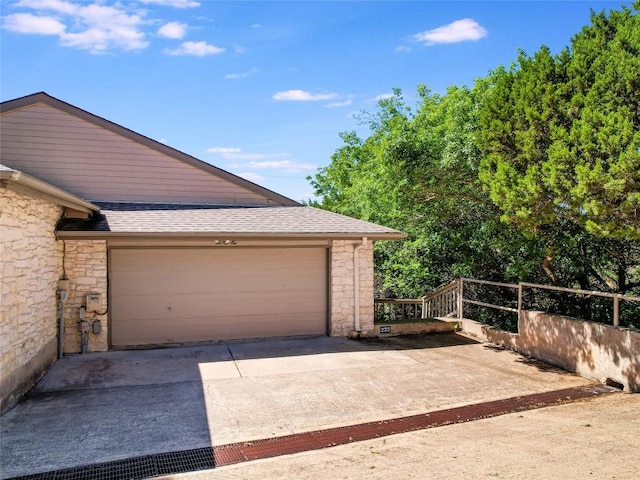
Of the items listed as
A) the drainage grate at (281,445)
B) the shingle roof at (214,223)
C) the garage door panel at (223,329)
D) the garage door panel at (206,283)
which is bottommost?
the drainage grate at (281,445)

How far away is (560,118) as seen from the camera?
6.80 m

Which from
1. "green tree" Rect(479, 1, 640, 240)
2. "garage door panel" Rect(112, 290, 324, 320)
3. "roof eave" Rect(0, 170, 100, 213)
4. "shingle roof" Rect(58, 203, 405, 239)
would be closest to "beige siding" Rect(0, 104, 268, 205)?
"shingle roof" Rect(58, 203, 405, 239)

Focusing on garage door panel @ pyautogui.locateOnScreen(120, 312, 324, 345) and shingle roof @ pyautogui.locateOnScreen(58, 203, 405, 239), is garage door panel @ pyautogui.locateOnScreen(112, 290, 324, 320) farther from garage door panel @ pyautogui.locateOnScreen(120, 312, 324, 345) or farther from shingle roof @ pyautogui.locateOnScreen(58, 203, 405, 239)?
shingle roof @ pyautogui.locateOnScreen(58, 203, 405, 239)

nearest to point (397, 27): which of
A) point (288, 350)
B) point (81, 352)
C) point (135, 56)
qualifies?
point (135, 56)

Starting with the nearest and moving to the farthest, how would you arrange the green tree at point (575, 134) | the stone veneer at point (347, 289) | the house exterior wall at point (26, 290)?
the house exterior wall at point (26, 290)
the green tree at point (575, 134)
the stone veneer at point (347, 289)

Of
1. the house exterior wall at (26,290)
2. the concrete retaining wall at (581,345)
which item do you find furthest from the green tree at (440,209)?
the house exterior wall at (26,290)

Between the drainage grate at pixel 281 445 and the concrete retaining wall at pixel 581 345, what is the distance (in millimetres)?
986

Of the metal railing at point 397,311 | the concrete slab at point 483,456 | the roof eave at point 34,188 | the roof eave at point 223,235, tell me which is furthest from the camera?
the metal railing at point 397,311

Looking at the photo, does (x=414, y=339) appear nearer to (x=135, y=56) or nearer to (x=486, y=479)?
(x=486, y=479)

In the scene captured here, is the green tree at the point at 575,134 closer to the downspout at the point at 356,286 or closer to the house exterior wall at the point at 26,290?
the downspout at the point at 356,286

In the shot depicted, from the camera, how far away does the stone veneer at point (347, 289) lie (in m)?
9.50

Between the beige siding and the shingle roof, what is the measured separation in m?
0.39

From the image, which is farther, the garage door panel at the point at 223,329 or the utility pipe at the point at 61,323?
the garage door panel at the point at 223,329

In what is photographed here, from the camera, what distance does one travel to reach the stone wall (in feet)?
26.2
